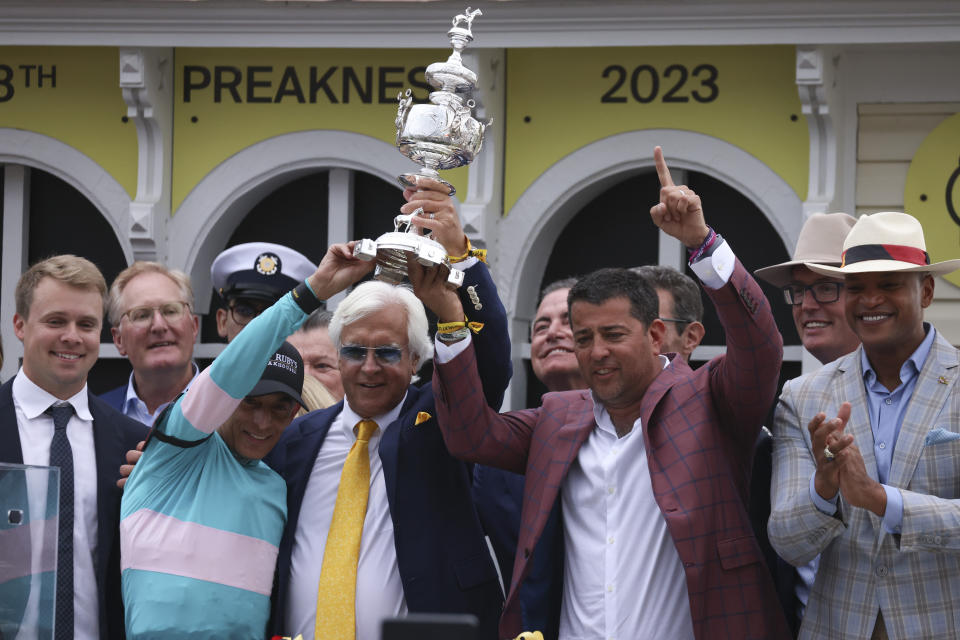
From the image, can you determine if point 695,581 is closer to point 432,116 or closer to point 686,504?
point 686,504

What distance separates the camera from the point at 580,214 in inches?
292

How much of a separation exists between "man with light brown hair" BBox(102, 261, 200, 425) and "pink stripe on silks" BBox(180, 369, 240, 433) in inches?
55.4

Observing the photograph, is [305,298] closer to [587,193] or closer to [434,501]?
[434,501]

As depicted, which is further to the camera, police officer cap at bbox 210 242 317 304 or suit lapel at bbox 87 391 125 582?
police officer cap at bbox 210 242 317 304

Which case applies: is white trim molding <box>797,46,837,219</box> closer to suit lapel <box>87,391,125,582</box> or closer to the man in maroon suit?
the man in maroon suit

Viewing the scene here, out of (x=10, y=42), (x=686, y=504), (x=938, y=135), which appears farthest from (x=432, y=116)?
(x=10, y=42)

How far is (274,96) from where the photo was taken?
7348mm

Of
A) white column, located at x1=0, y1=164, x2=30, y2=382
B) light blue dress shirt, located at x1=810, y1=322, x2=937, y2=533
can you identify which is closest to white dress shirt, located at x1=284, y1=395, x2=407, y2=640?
light blue dress shirt, located at x1=810, y1=322, x2=937, y2=533

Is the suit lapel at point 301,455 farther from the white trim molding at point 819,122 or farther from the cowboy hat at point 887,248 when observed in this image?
the white trim molding at point 819,122

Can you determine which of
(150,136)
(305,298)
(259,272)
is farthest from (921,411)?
(150,136)

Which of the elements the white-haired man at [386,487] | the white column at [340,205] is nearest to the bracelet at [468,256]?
the white-haired man at [386,487]

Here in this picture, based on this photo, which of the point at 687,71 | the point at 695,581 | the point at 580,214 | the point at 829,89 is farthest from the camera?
the point at 580,214

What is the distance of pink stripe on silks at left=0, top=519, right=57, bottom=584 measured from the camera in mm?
3299

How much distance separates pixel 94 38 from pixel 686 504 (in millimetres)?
4785
